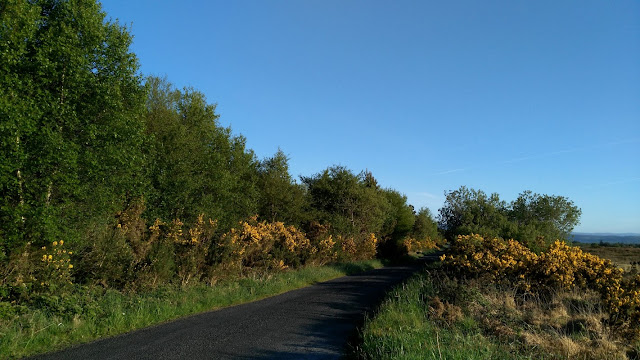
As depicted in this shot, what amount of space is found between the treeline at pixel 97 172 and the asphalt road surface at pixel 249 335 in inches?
139

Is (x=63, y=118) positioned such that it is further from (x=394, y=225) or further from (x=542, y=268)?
(x=394, y=225)

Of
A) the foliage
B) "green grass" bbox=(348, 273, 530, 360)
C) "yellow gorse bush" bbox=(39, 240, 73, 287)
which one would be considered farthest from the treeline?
the foliage

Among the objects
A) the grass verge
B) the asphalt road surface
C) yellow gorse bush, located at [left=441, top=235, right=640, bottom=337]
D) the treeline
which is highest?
the treeline

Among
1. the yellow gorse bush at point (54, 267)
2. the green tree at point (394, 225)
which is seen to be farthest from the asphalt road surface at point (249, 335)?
the green tree at point (394, 225)

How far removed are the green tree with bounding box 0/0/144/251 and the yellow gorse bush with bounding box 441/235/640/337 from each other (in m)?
12.9

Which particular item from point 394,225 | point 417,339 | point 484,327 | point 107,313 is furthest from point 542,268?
point 394,225

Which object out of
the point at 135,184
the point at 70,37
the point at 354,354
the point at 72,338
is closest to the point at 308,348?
the point at 354,354

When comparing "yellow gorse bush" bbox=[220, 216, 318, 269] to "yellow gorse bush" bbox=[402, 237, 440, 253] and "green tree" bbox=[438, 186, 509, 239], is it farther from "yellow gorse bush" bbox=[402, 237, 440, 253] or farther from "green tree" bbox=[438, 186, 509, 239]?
"yellow gorse bush" bbox=[402, 237, 440, 253]

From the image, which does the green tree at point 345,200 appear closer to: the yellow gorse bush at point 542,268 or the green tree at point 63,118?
the yellow gorse bush at point 542,268

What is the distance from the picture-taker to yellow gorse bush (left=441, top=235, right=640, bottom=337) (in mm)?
11195

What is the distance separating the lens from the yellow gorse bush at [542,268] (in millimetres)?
11195

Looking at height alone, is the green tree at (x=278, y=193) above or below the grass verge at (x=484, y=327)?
above

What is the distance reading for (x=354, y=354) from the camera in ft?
24.4

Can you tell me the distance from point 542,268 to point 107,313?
1376 cm
